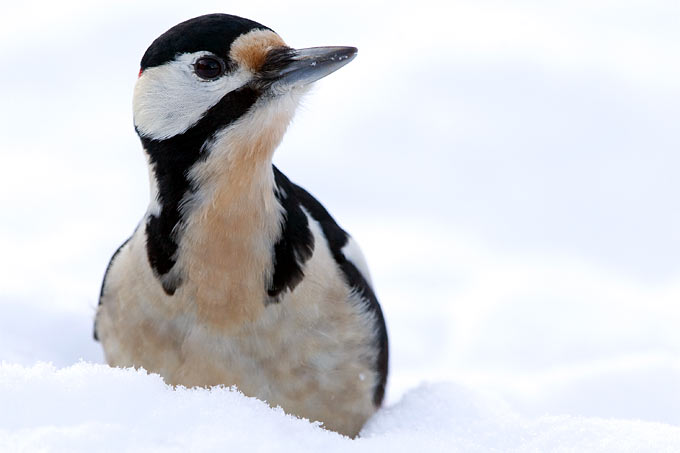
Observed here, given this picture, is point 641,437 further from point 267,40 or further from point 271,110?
point 267,40

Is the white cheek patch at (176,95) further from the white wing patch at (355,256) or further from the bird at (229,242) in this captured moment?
the white wing patch at (355,256)

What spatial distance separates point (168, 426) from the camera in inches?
93.9

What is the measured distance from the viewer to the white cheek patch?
133 inches

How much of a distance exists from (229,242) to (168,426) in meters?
1.16

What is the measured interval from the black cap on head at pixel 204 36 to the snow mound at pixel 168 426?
4.16 feet

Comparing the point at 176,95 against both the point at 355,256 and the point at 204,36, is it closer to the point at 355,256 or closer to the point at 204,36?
the point at 204,36

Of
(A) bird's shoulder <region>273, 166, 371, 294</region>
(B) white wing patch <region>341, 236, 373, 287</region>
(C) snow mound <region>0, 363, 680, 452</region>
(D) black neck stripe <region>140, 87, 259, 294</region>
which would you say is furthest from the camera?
(B) white wing patch <region>341, 236, 373, 287</region>

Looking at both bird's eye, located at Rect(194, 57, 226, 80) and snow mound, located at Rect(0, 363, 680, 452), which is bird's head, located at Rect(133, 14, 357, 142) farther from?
snow mound, located at Rect(0, 363, 680, 452)

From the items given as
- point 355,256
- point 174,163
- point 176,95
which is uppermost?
point 176,95

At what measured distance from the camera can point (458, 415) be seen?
3.62m

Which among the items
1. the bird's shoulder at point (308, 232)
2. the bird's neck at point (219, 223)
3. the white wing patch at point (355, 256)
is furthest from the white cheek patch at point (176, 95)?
the white wing patch at point (355, 256)

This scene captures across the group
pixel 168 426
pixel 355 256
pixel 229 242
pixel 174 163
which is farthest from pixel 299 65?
pixel 168 426

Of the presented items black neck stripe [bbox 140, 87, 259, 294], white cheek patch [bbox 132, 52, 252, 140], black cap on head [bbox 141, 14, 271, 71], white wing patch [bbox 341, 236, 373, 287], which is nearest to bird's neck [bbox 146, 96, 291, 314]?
black neck stripe [bbox 140, 87, 259, 294]

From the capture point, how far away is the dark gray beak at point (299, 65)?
339cm
